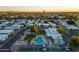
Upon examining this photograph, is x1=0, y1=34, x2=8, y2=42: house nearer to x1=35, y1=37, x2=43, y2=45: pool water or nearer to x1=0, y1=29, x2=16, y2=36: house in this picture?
x1=0, y1=29, x2=16, y2=36: house

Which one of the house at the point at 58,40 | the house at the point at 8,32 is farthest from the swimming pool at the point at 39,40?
the house at the point at 8,32

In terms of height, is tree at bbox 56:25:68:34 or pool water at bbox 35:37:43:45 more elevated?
tree at bbox 56:25:68:34

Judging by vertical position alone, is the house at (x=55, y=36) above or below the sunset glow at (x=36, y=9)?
below

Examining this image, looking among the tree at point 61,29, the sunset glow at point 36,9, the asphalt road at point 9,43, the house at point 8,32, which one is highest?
the sunset glow at point 36,9

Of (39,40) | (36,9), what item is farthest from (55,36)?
(36,9)

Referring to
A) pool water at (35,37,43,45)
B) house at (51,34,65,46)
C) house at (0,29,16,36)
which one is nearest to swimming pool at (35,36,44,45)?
pool water at (35,37,43,45)

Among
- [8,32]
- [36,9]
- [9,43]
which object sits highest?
[36,9]

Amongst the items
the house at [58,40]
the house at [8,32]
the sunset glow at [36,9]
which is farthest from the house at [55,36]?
the house at [8,32]

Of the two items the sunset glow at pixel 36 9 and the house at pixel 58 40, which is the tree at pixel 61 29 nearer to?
the house at pixel 58 40

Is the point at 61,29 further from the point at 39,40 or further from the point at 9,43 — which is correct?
the point at 9,43
